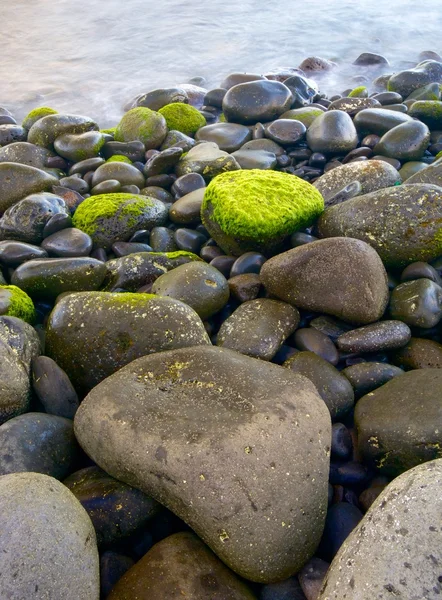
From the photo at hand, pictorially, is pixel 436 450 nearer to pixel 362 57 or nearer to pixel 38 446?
pixel 38 446

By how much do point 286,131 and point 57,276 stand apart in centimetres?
334

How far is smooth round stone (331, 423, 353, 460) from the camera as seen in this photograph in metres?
2.55

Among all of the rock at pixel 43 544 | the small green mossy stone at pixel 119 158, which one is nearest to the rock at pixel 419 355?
the rock at pixel 43 544

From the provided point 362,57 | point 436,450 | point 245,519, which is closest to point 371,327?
point 436,450

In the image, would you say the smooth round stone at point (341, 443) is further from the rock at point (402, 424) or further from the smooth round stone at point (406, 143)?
the smooth round stone at point (406, 143)

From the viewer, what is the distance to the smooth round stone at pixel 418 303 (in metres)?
3.08

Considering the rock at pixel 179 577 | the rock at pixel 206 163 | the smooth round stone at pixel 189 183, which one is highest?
the rock at pixel 206 163

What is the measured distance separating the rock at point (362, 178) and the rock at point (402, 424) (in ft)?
7.15

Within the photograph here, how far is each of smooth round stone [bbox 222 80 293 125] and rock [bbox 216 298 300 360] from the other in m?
3.78

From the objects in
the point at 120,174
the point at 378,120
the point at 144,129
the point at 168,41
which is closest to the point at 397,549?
the point at 120,174

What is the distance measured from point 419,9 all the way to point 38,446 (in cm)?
1509

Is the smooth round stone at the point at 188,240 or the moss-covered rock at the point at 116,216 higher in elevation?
the moss-covered rock at the point at 116,216

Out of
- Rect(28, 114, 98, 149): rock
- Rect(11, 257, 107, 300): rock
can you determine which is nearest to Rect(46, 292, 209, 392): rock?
Rect(11, 257, 107, 300): rock

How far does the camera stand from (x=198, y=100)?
26.4 ft
